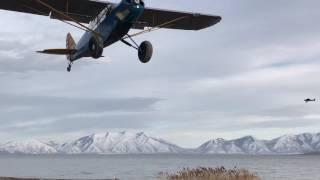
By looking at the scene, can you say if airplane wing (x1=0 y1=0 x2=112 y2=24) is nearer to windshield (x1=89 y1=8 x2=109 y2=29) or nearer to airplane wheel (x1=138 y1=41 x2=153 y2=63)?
windshield (x1=89 y1=8 x2=109 y2=29)

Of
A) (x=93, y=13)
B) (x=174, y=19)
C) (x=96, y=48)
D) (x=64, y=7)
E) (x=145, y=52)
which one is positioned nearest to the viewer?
(x=96, y=48)

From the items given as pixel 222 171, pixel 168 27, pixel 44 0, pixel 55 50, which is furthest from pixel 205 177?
pixel 44 0

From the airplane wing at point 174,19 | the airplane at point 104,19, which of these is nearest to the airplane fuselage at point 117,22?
the airplane at point 104,19

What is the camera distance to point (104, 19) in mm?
23750

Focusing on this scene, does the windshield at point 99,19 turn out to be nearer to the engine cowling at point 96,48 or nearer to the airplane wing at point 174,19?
the engine cowling at point 96,48

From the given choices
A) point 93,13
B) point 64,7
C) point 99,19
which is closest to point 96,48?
point 99,19

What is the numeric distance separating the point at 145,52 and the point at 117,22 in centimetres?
209

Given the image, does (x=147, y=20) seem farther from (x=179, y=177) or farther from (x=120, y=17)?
(x=179, y=177)

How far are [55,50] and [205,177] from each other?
34.3 feet

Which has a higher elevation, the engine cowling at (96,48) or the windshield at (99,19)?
the windshield at (99,19)

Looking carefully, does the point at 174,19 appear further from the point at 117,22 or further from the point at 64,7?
the point at 117,22

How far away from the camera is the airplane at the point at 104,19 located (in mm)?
22328

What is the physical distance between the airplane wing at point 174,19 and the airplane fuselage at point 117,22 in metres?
4.54

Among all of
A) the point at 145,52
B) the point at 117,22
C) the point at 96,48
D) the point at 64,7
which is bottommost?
the point at 96,48
